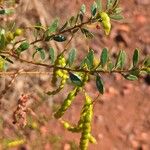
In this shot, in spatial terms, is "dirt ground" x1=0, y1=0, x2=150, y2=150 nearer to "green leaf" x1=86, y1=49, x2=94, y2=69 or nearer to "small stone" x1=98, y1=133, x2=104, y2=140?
"small stone" x1=98, y1=133, x2=104, y2=140

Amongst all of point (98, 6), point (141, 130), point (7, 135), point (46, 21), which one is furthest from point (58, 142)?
point (98, 6)

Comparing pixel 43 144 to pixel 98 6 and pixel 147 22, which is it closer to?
pixel 147 22

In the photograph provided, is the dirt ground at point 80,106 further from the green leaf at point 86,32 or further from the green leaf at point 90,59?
the green leaf at point 90,59

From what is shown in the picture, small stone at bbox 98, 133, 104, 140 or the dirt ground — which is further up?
the dirt ground

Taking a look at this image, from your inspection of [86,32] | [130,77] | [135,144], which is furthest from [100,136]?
[130,77]

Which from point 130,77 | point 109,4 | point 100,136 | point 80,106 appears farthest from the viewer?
point 80,106

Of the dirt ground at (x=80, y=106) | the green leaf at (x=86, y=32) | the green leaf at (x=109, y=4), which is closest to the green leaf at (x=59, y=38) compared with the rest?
the green leaf at (x=86, y=32)

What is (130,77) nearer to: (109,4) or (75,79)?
(75,79)

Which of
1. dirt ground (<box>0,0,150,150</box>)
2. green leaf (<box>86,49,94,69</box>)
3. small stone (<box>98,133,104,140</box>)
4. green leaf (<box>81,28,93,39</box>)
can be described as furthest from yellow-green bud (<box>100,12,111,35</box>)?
small stone (<box>98,133,104,140</box>)

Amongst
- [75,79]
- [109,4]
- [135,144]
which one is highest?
[109,4]
